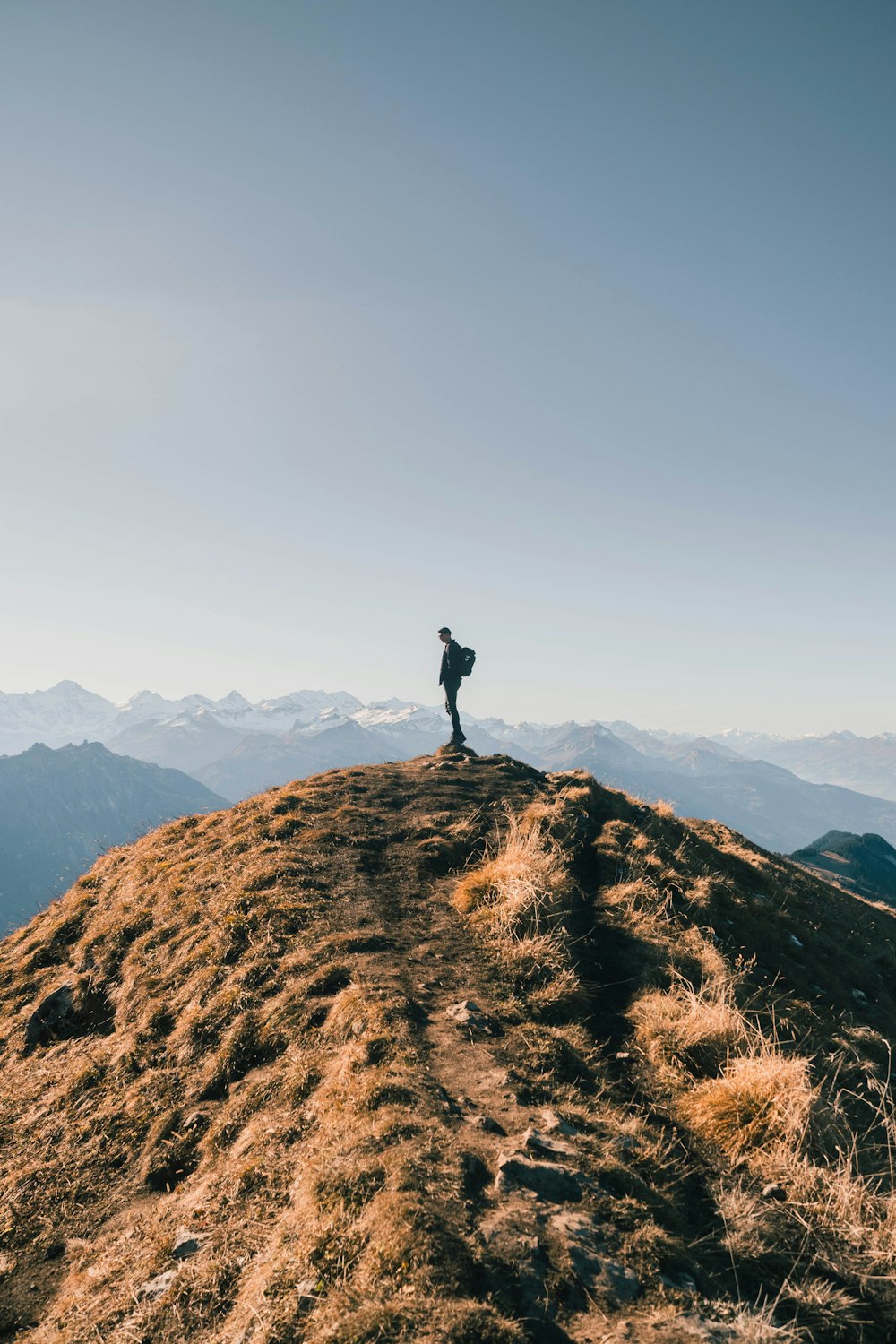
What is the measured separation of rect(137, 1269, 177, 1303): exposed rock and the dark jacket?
2278 cm

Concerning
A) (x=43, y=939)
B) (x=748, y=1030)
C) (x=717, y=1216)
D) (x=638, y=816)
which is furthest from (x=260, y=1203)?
(x=638, y=816)

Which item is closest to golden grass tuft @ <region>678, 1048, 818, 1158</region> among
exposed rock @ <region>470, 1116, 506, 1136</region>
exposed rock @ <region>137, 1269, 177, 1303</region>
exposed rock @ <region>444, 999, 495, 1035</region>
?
exposed rock @ <region>470, 1116, 506, 1136</region>

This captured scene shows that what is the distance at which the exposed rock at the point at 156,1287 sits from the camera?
257 inches

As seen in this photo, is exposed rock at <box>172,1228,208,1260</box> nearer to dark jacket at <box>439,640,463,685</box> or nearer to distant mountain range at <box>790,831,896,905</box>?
dark jacket at <box>439,640,463,685</box>

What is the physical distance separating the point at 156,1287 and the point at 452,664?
23.2 m

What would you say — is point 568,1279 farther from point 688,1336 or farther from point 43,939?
point 43,939

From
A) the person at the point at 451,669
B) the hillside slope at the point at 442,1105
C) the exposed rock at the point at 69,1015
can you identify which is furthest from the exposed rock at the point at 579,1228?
the person at the point at 451,669

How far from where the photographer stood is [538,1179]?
6.84m

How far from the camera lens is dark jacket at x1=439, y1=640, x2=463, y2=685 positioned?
28.5 m

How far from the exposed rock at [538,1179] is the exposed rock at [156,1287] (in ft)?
12.0

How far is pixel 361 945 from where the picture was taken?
1234cm

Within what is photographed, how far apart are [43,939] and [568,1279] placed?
17067 millimetres

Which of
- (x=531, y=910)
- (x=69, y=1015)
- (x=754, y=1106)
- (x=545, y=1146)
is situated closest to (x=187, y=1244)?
(x=545, y=1146)

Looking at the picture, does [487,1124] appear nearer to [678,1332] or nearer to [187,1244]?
[678,1332]
